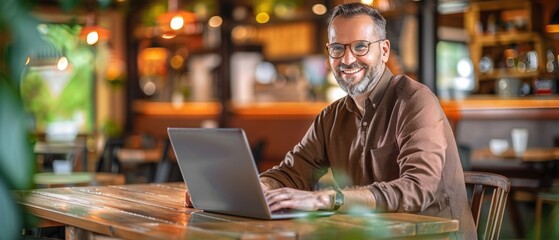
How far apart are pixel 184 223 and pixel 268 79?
10.7 meters

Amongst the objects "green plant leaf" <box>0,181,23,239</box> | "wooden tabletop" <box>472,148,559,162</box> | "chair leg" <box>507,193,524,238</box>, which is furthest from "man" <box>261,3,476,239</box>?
"chair leg" <box>507,193,524,238</box>

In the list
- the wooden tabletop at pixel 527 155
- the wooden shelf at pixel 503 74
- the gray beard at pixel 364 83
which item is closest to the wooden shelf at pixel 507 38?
the wooden shelf at pixel 503 74

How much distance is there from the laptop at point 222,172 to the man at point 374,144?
0.07 meters

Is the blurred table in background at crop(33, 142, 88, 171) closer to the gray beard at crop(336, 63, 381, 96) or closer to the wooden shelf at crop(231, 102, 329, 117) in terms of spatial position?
the wooden shelf at crop(231, 102, 329, 117)

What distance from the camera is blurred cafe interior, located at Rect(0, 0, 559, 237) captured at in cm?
806

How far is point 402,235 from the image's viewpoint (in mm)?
2002

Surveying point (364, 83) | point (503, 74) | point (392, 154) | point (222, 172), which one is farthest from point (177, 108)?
point (222, 172)

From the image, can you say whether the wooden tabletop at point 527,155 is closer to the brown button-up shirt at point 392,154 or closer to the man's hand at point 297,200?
the brown button-up shirt at point 392,154

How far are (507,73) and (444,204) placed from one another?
7114 millimetres

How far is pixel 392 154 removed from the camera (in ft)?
8.42

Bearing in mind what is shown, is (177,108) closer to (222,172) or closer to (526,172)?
(526,172)

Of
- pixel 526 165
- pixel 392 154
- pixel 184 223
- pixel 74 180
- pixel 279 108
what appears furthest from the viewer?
pixel 279 108

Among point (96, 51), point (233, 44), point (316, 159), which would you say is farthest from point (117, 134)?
point (316, 159)

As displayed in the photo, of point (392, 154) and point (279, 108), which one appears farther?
point (279, 108)
